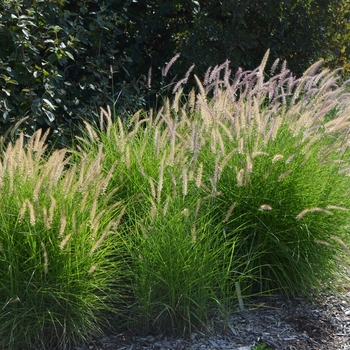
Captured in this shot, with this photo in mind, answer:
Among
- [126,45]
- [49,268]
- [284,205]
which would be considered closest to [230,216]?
[284,205]

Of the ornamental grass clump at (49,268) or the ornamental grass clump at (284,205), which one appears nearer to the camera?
the ornamental grass clump at (49,268)

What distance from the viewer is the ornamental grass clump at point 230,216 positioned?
3.49 metres

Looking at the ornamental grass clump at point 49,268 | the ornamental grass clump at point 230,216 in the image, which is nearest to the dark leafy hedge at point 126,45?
the ornamental grass clump at point 230,216

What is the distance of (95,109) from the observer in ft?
19.9

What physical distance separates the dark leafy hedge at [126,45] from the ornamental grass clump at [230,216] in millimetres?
1298

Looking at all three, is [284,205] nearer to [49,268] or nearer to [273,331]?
[273,331]

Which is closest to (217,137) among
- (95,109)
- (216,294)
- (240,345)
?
Result: (216,294)

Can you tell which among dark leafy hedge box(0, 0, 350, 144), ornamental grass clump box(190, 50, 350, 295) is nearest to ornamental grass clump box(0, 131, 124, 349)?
ornamental grass clump box(190, 50, 350, 295)

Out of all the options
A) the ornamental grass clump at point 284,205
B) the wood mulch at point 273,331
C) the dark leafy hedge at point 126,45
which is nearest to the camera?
the wood mulch at point 273,331

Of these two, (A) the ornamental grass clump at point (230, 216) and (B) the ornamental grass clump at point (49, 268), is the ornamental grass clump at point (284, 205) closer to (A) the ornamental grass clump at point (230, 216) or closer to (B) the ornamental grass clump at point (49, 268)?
(A) the ornamental grass clump at point (230, 216)

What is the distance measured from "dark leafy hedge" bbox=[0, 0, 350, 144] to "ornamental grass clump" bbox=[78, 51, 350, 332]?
4.26 feet

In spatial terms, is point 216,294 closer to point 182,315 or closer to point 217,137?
point 182,315

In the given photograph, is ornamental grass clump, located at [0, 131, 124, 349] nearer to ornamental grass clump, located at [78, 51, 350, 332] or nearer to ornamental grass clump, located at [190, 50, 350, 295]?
ornamental grass clump, located at [78, 51, 350, 332]

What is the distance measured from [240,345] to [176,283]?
0.51 m
